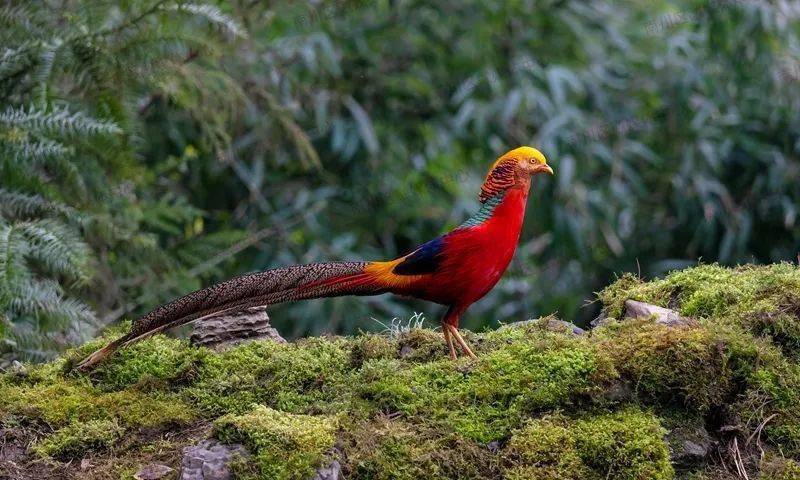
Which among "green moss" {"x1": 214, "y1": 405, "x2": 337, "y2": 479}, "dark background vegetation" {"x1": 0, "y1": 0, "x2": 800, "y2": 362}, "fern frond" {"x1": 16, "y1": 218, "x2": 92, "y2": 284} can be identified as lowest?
"dark background vegetation" {"x1": 0, "y1": 0, "x2": 800, "y2": 362}

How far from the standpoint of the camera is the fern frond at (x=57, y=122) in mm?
4789

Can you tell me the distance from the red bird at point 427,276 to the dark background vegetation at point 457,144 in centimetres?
196

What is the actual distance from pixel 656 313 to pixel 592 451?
80 cm

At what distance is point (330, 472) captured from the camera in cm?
327

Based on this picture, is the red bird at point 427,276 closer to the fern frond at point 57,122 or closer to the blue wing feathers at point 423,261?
the blue wing feathers at point 423,261

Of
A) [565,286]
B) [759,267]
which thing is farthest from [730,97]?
[759,267]

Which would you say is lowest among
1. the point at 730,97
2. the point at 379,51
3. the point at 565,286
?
the point at 565,286

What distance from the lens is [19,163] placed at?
496cm

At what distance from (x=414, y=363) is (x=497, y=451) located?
2.14ft

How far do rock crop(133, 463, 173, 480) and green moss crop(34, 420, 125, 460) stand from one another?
0.24m

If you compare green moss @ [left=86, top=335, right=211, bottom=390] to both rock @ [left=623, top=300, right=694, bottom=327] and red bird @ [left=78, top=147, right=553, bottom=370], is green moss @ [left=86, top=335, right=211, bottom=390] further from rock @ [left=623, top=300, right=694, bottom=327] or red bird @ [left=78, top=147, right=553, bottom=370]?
rock @ [left=623, top=300, right=694, bottom=327]

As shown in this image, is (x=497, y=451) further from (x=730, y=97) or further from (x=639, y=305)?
(x=730, y=97)

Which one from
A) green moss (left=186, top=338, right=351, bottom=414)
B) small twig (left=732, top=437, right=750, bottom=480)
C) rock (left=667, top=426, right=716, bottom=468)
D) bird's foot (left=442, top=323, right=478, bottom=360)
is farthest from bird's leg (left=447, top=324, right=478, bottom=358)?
small twig (left=732, top=437, right=750, bottom=480)

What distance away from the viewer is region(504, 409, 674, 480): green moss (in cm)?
334
